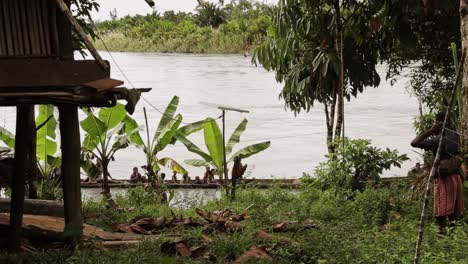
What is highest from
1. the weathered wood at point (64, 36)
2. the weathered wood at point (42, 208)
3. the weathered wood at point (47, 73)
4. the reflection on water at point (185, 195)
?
the weathered wood at point (64, 36)

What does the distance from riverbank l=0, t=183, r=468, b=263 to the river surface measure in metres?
2.78

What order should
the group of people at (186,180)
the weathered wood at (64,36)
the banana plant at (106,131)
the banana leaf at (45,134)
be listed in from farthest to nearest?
the group of people at (186,180)
the banana leaf at (45,134)
the banana plant at (106,131)
the weathered wood at (64,36)

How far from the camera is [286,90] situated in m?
11.3

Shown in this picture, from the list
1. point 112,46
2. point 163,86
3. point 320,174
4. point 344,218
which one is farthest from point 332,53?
point 112,46

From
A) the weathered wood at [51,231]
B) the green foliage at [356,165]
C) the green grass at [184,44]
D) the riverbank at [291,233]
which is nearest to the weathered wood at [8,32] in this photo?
the riverbank at [291,233]

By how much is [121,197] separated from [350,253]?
4.69 m

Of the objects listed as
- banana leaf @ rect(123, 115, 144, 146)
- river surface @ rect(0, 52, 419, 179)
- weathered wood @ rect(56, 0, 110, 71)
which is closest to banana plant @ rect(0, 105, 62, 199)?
banana leaf @ rect(123, 115, 144, 146)

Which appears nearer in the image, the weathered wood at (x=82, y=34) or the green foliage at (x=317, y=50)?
the weathered wood at (x=82, y=34)

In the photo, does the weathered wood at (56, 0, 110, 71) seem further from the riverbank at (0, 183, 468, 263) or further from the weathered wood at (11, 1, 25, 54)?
the riverbank at (0, 183, 468, 263)

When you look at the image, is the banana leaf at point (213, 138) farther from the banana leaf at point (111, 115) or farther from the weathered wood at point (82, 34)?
the weathered wood at point (82, 34)

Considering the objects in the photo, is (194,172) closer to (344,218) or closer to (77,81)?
(344,218)

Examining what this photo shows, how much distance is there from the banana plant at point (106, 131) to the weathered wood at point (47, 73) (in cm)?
414

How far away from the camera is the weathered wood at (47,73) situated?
5.32m

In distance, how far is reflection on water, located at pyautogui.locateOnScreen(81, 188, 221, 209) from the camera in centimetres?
962
